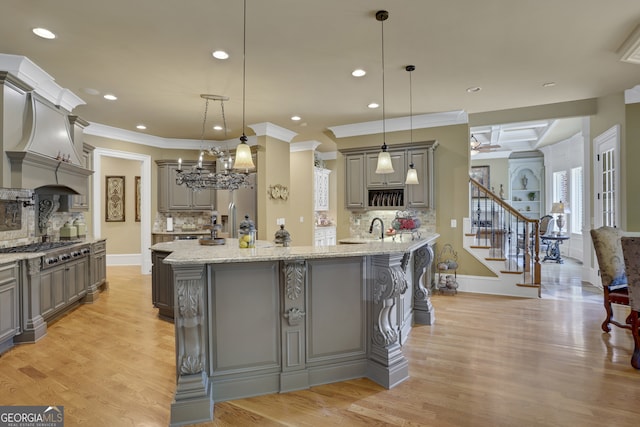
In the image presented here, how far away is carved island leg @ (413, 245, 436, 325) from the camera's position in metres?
3.89

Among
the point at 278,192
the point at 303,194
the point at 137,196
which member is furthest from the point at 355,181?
the point at 137,196

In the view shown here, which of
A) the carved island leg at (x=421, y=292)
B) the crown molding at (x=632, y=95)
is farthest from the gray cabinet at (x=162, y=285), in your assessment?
the crown molding at (x=632, y=95)

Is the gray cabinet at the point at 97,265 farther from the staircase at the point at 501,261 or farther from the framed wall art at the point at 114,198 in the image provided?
the staircase at the point at 501,261

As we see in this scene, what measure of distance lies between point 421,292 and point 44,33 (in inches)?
179

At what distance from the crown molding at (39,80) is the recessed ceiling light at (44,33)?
0.68 metres

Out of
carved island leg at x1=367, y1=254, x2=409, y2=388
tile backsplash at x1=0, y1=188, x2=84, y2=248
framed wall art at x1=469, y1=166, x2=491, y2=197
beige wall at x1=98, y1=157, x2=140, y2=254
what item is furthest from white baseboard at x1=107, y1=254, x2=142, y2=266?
framed wall art at x1=469, y1=166, x2=491, y2=197

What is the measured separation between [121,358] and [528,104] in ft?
20.5

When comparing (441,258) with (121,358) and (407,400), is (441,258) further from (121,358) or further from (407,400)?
(121,358)

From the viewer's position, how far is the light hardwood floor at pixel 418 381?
7.01 feet

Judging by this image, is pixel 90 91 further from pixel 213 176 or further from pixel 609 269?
pixel 609 269

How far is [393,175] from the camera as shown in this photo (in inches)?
231

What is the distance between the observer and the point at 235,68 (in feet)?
12.4

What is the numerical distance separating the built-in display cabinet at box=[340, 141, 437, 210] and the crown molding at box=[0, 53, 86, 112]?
4277mm

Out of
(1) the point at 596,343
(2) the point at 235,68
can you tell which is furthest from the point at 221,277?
(1) the point at 596,343
